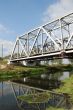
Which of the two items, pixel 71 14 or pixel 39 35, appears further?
pixel 39 35

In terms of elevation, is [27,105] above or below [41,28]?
below

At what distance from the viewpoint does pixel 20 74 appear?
61.9 meters

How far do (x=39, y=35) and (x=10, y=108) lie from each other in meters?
45.5

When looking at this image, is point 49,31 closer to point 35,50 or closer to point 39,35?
point 39,35

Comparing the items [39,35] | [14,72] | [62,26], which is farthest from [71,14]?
[14,72]

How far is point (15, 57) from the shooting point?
89.7 meters

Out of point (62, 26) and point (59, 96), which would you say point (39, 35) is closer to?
point (62, 26)

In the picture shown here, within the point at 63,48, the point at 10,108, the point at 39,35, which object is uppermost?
the point at 39,35

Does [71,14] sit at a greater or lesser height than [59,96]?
greater

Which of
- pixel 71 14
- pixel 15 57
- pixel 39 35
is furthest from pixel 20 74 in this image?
pixel 15 57

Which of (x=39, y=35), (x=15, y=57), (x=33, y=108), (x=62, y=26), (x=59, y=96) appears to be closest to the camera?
(x=33, y=108)

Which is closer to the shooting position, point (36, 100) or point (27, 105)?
point (27, 105)

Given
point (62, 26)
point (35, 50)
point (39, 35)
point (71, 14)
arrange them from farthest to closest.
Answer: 1. point (35, 50)
2. point (39, 35)
3. point (62, 26)
4. point (71, 14)

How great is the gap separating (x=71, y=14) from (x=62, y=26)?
6028 millimetres
